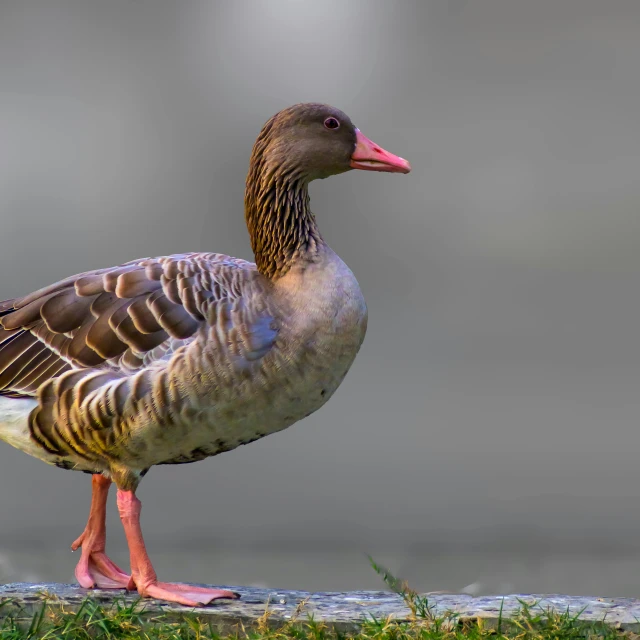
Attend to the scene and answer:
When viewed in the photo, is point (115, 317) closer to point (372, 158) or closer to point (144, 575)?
point (144, 575)

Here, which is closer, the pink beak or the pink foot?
the pink foot

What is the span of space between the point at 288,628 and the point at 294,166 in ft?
5.82

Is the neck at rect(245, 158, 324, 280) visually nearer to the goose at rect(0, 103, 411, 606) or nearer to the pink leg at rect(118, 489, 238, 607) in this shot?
the goose at rect(0, 103, 411, 606)

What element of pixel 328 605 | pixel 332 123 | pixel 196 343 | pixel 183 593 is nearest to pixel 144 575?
pixel 183 593

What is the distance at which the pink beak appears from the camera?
4195 millimetres

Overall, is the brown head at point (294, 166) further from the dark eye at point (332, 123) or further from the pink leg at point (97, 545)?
the pink leg at point (97, 545)

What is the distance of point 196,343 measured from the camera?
3.90 m

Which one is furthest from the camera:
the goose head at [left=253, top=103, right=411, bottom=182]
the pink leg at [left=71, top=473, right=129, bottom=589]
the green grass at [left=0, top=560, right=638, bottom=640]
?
the pink leg at [left=71, top=473, right=129, bottom=589]

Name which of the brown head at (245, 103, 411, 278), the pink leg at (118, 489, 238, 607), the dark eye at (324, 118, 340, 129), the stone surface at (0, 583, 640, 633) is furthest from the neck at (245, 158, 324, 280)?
the stone surface at (0, 583, 640, 633)

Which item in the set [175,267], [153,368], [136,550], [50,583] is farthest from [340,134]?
[50,583]

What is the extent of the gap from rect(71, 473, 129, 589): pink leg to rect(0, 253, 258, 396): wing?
24.3 inches

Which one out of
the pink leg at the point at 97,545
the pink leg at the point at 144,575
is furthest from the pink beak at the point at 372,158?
the pink leg at the point at 97,545

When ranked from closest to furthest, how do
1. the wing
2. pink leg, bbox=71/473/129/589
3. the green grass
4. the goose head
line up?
the green grass
the wing
the goose head
pink leg, bbox=71/473/129/589

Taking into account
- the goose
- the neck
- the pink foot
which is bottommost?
the pink foot
